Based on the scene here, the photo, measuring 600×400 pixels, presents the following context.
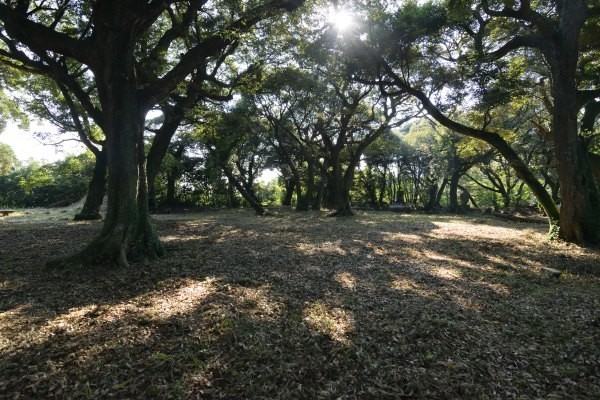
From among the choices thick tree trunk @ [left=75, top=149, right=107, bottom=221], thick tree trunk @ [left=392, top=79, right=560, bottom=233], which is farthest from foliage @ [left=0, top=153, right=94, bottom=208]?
thick tree trunk @ [left=392, top=79, right=560, bottom=233]

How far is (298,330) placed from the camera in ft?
11.9

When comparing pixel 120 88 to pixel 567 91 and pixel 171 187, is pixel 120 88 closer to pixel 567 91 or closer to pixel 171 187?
pixel 567 91

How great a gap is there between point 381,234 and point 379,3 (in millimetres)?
7162

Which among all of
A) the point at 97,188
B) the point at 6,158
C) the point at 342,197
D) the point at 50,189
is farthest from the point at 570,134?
the point at 6,158

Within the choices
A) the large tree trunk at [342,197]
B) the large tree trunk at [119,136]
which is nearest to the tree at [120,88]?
the large tree trunk at [119,136]

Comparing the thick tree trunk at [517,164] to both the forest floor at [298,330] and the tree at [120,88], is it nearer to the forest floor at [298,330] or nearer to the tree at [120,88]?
the forest floor at [298,330]

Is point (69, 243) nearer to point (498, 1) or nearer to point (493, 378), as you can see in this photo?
point (493, 378)

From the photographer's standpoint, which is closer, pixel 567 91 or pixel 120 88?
pixel 120 88

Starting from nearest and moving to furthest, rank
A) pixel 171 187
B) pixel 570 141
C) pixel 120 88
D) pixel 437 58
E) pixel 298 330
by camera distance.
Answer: pixel 298 330 < pixel 120 88 < pixel 570 141 < pixel 437 58 < pixel 171 187

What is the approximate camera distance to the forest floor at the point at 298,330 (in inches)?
107

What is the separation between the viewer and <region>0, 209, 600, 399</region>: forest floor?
271cm

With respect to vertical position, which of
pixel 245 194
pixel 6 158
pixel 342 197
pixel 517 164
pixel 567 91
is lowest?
pixel 342 197

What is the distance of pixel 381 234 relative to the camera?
1106cm

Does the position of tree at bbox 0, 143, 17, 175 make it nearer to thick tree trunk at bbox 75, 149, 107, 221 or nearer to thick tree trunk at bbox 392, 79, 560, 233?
thick tree trunk at bbox 75, 149, 107, 221
